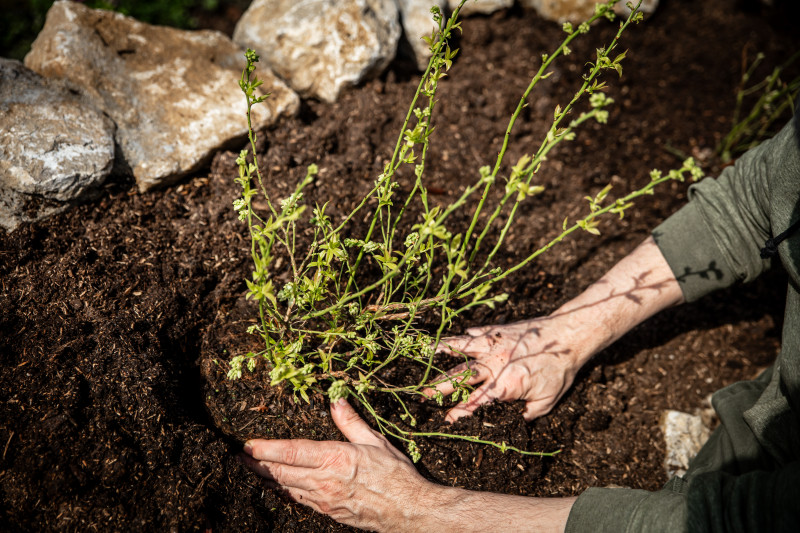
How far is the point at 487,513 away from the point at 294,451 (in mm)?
646

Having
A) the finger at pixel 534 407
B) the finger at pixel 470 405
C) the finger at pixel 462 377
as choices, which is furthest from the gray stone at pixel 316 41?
the finger at pixel 534 407

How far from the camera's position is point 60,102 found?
194 centimetres

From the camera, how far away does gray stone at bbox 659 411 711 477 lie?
216 centimetres

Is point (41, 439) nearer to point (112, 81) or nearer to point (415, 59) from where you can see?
point (112, 81)

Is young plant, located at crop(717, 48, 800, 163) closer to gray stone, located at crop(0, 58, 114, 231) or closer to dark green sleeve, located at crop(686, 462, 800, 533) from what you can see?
dark green sleeve, located at crop(686, 462, 800, 533)

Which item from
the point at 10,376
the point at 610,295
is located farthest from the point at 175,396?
the point at 610,295

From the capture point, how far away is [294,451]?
1.63 m

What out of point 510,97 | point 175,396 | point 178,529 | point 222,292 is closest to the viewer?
point 178,529

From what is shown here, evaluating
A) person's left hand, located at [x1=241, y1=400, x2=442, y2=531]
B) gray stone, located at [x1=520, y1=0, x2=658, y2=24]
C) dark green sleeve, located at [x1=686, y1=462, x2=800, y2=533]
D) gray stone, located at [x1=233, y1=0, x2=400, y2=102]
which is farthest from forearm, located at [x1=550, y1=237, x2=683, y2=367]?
gray stone, located at [x1=520, y1=0, x2=658, y2=24]

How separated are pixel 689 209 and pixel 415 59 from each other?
165 centimetres

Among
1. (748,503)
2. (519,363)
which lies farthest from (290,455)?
(748,503)

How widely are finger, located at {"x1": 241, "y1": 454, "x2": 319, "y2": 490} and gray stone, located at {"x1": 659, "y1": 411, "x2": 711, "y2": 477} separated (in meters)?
1.54

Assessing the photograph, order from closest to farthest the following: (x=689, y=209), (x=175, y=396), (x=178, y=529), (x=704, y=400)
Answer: (x=178, y=529) < (x=175, y=396) < (x=689, y=209) < (x=704, y=400)

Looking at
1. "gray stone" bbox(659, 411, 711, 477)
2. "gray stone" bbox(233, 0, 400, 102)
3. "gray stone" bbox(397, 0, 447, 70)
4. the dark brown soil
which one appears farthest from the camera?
"gray stone" bbox(397, 0, 447, 70)
